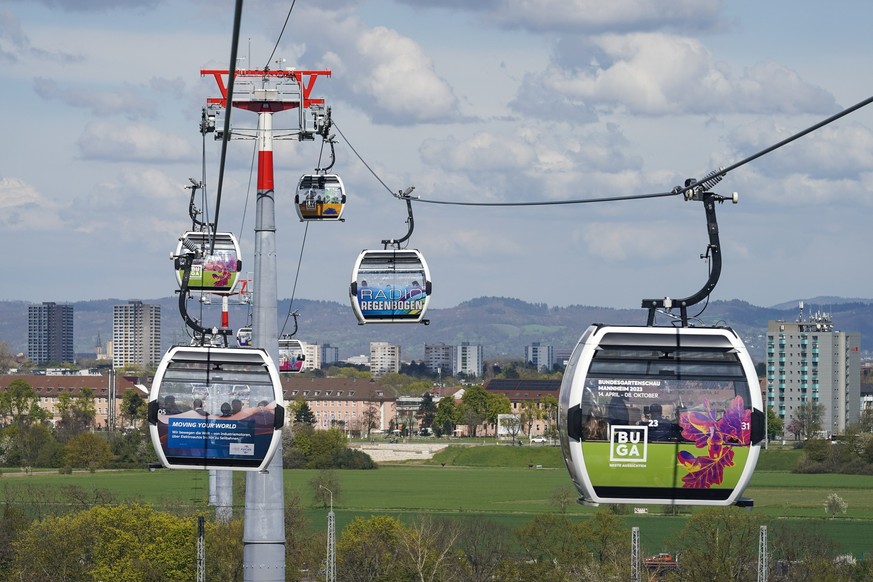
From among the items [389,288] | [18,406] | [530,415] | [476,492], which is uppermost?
[389,288]

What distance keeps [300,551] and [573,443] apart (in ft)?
181

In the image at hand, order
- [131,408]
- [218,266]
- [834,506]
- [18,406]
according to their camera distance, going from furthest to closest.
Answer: [131,408] < [18,406] < [834,506] < [218,266]

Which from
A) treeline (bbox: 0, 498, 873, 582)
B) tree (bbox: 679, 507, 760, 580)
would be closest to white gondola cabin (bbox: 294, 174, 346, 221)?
treeline (bbox: 0, 498, 873, 582)

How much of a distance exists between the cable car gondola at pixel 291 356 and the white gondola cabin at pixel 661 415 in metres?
31.6

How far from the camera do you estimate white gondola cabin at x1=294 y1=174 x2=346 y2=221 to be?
3152 cm

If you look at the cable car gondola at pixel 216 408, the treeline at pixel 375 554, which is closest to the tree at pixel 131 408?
the treeline at pixel 375 554

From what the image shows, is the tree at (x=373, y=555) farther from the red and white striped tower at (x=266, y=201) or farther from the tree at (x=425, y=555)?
the red and white striped tower at (x=266, y=201)

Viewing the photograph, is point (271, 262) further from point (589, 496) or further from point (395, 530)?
point (395, 530)

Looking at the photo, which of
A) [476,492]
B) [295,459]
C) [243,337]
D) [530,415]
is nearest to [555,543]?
[243,337]

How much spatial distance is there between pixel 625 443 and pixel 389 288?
14.2 m

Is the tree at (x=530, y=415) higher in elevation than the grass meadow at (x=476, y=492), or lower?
higher

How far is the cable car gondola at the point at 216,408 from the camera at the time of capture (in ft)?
72.7

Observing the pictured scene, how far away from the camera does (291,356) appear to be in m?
49.9

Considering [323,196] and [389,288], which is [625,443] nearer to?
[389,288]
